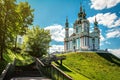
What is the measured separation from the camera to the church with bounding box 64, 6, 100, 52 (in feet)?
286

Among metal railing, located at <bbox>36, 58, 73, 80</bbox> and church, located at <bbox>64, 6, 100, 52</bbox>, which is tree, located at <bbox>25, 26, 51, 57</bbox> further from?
church, located at <bbox>64, 6, 100, 52</bbox>

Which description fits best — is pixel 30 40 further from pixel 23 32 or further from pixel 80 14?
pixel 80 14

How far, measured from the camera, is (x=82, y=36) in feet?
287

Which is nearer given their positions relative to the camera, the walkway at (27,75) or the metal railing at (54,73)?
the metal railing at (54,73)

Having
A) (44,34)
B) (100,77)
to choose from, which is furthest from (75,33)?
(100,77)

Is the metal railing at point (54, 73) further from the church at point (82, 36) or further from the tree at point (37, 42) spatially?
the church at point (82, 36)

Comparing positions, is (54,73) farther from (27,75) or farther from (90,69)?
(90,69)

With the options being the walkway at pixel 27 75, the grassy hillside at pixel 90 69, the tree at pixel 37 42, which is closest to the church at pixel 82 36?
the grassy hillside at pixel 90 69

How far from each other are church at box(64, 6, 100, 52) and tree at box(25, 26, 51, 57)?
126 ft

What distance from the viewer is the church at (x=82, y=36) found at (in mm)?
87062

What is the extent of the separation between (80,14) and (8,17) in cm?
7195

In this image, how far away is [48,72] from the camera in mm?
18562

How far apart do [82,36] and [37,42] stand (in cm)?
4413

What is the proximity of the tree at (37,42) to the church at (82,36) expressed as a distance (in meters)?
38.3
